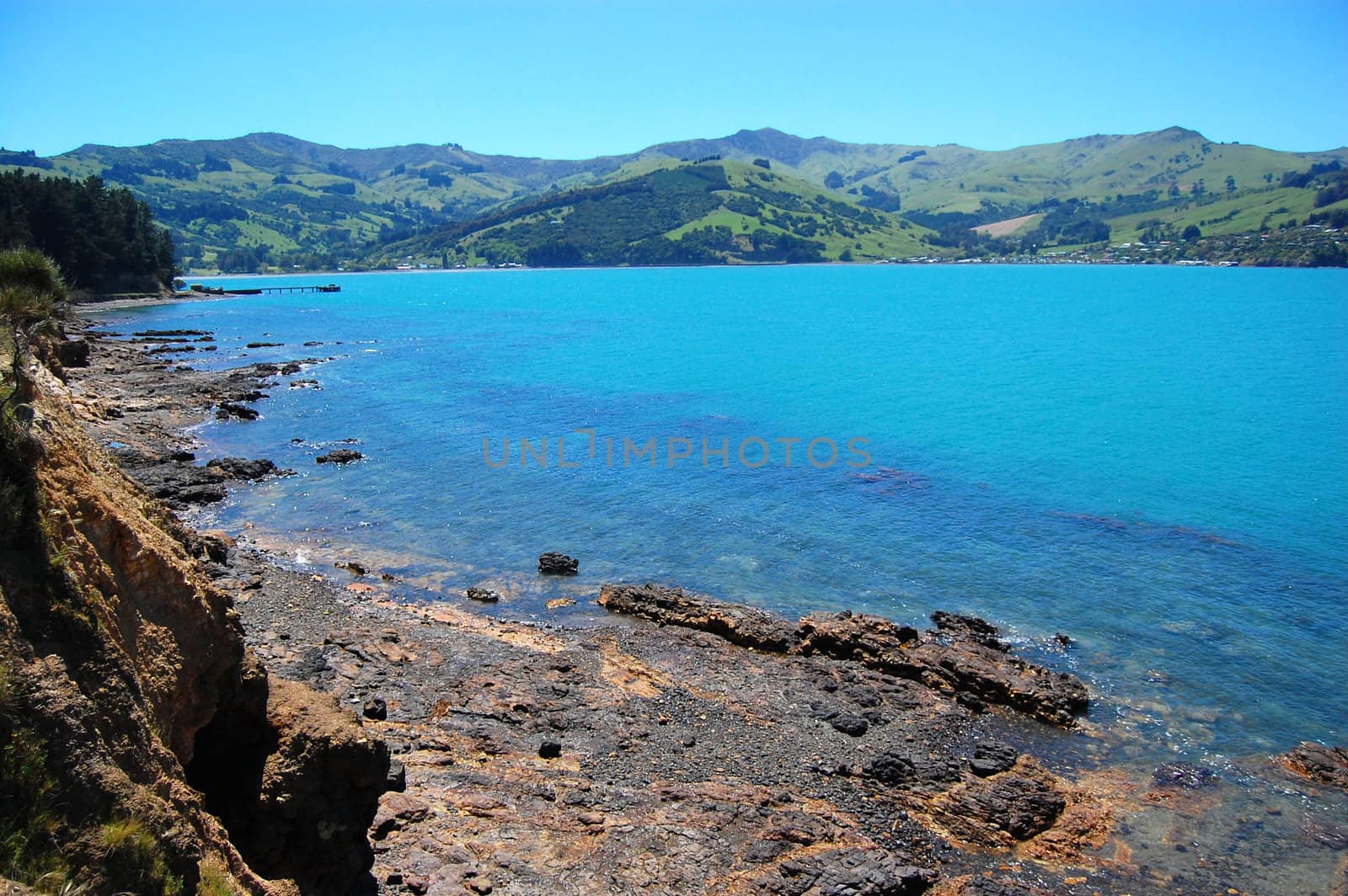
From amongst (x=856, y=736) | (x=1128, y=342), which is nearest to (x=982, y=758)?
(x=856, y=736)

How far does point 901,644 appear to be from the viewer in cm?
2773

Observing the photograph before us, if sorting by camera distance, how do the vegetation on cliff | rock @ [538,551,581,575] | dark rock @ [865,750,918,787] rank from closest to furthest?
1. dark rock @ [865,750,918,787]
2. rock @ [538,551,581,575]
3. the vegetation on cliff

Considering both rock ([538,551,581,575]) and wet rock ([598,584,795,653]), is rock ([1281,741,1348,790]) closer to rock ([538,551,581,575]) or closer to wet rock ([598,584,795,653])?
wet rock ([598,584,795,653])

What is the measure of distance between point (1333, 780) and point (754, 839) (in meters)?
15.7

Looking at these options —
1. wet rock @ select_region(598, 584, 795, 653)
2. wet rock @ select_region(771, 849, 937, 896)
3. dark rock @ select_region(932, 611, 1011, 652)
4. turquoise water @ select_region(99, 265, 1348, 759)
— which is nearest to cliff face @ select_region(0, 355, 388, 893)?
wet rock @ select_region(771, 849, 937, 896)

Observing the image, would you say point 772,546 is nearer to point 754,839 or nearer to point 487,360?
point 754,839

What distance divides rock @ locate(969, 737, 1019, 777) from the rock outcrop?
240 cm

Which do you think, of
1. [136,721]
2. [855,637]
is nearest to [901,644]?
[855,637]

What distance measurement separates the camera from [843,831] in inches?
722

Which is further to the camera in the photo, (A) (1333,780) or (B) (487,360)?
(B) (487,360)

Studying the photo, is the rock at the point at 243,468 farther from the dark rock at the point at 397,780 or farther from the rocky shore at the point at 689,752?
the dark rock at the point at 397,780

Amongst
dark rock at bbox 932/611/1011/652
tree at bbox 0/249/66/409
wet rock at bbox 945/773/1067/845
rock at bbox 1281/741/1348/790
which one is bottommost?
rock at bbox 1281/741/1348/790

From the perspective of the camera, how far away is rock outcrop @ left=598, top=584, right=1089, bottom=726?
2488 centimetres

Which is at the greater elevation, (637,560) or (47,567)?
(47,567)
